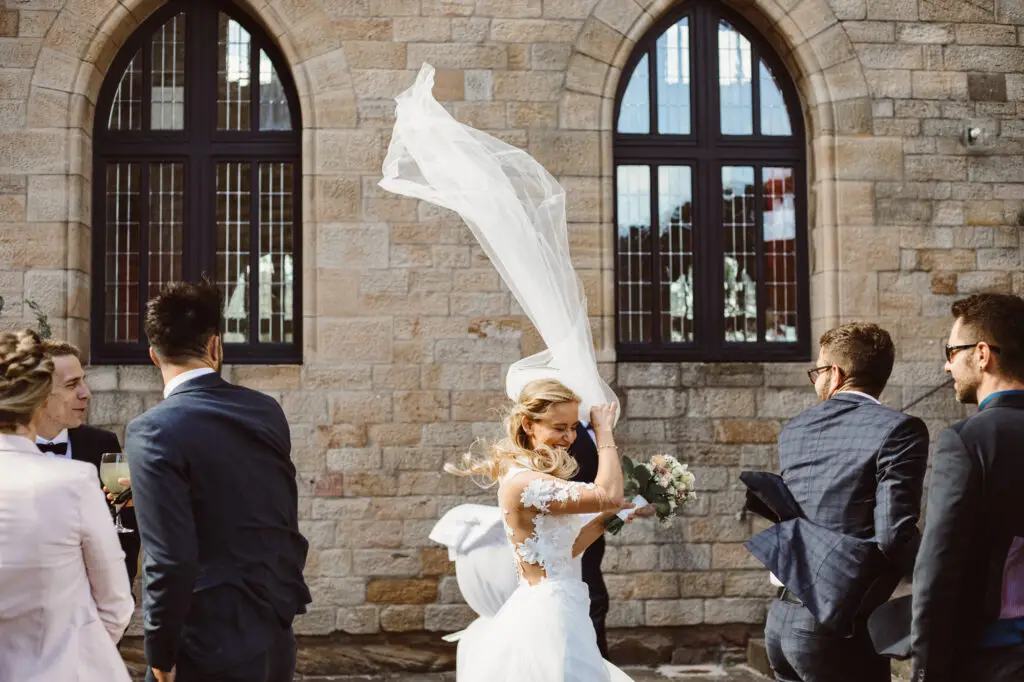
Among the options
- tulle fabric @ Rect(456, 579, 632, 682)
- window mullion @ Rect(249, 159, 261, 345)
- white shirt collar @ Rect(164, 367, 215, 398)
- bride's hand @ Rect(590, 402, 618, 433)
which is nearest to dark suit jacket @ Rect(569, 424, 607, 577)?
bride's hand @ Rect(590, 402, 618, 433)

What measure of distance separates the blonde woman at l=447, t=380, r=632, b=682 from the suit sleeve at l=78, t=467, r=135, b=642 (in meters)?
1.28

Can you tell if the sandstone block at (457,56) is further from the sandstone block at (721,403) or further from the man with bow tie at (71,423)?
the man with bow tie at (71,423)

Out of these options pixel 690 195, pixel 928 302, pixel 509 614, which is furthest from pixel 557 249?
pixel 928 302

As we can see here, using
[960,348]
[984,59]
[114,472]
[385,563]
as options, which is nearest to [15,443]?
[114,472]

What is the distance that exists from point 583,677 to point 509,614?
0.34 m

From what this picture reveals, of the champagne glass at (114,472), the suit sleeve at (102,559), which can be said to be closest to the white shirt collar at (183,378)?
the suit sleeve at (102,559)

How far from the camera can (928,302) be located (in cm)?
763

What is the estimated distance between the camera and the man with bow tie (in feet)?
10.6

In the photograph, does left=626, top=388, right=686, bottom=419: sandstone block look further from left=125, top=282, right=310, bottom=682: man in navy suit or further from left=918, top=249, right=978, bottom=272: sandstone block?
left=125, top=282, right=310, bottom=682: man in navy suit

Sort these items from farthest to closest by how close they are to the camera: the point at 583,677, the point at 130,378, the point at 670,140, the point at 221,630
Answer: the point at 670,140 < the point at 130,378 < the point at 583,677 < the point at 221,630

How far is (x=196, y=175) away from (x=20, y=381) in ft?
17.0

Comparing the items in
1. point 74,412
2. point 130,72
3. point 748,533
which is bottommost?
point 748,533

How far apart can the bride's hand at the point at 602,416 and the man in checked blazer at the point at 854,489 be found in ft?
2.16

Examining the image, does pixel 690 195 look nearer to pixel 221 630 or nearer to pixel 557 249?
pixel 557 249
